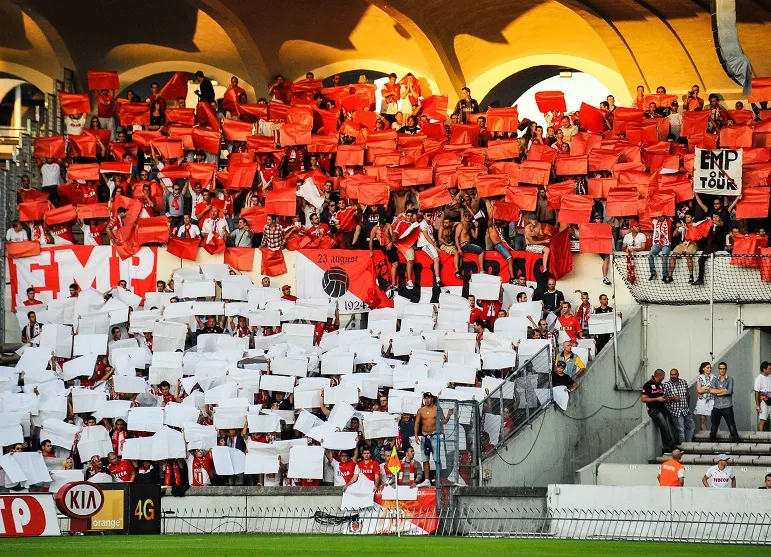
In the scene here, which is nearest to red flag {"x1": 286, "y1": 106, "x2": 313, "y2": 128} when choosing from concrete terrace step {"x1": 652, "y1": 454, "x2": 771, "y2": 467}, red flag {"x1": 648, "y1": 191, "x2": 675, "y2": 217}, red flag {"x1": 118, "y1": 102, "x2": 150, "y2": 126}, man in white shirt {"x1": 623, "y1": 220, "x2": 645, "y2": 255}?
red flag {"x1": 118, "y1": 102, "x2": 150, "y2": 126}

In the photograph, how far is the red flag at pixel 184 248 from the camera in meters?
29.2

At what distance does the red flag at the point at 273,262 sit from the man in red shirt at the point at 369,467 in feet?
22.5

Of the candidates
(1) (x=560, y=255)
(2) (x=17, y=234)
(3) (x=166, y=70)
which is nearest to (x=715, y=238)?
(1) (x=560, y=255)

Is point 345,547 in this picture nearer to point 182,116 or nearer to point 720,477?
point 720,477

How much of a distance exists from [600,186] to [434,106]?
18.6 feet

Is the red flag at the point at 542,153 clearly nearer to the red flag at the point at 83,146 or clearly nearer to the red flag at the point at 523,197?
the red flag at the point at 523,197

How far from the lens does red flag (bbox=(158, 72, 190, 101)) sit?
110 feet

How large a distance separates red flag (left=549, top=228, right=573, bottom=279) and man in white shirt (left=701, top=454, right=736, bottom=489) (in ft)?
22.8

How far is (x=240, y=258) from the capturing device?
95.5 feet

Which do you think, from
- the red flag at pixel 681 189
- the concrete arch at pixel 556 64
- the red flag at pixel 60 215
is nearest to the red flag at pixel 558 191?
the red flag at pixel 681 189

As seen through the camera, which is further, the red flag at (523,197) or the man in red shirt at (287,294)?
the man in red shirt at (287,294)

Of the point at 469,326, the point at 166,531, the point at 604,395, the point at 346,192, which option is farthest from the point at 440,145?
the point at 166,531

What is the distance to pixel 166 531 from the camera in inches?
839

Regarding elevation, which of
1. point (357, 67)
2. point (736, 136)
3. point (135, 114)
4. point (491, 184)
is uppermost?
point (357, 67)
